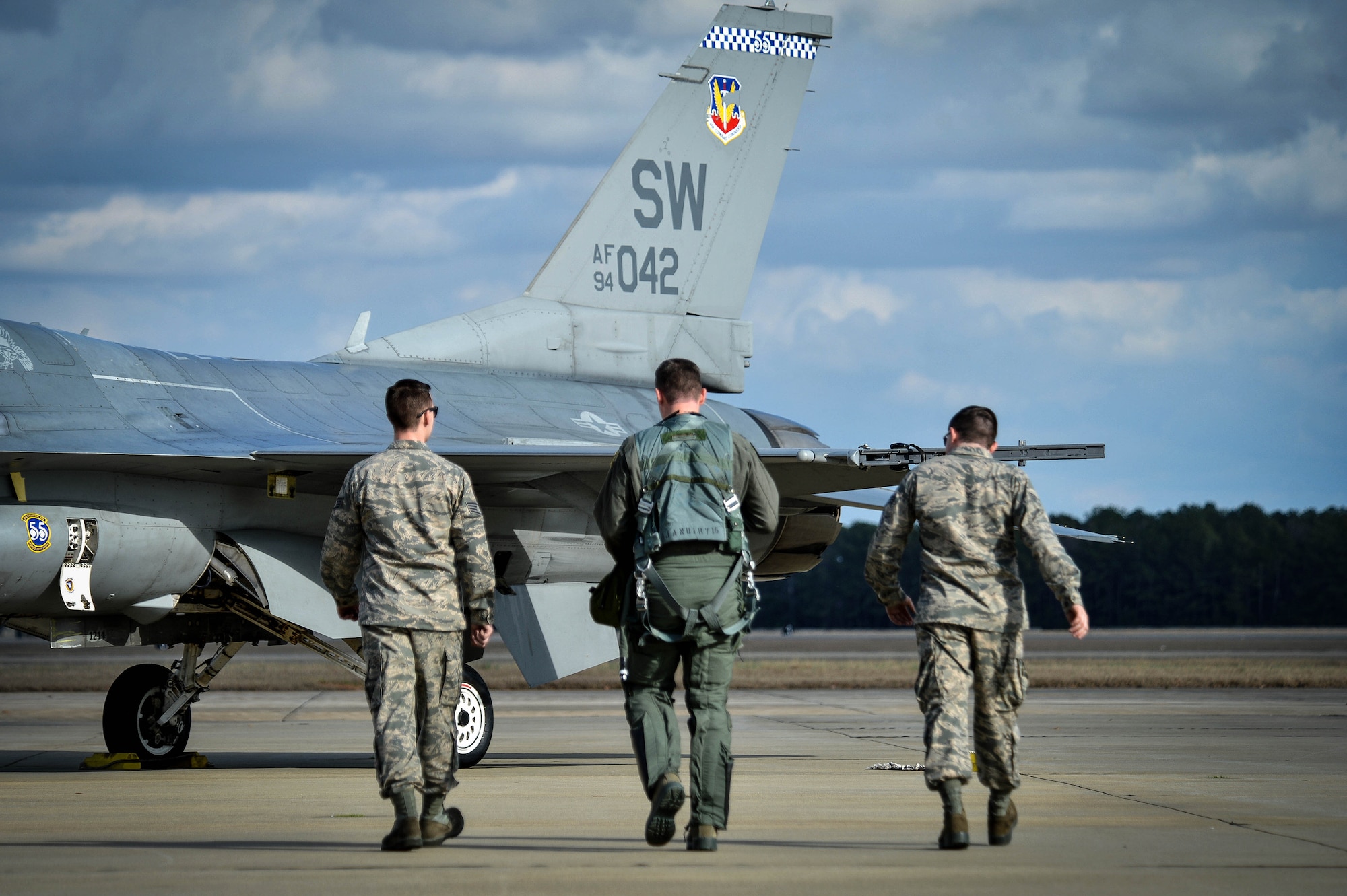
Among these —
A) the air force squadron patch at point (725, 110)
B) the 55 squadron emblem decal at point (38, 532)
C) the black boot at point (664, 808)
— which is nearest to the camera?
the black boot at point (664, 808)

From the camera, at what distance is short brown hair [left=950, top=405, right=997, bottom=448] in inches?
234

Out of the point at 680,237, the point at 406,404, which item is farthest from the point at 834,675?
the point at 406,404

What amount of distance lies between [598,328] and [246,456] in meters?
4.47

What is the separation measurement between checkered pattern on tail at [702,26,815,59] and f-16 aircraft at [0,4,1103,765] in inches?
0.9

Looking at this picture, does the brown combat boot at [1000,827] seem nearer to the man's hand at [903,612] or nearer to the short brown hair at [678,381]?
the man's hand at [903,612]

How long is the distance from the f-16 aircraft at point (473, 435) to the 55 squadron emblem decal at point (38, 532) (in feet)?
0.07

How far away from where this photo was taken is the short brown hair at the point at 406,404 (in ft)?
18.8

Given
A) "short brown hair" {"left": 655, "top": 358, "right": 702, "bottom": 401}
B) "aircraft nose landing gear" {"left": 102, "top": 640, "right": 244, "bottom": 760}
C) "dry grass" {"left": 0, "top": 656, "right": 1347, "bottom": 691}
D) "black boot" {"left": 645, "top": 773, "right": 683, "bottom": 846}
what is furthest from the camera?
"dry grass" {"left": 0, "top": 656, "right": 1347, "bottom": 691}

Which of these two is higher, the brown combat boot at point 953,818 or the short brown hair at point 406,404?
the short brown hair at point 406,404

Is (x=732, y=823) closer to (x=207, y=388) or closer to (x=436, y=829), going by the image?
(x=436, y=829)

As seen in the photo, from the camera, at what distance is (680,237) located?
13.6 metres

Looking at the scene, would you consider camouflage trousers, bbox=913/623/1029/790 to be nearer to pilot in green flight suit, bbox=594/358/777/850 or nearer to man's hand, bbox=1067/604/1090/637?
man's hand, bbox=1067/604/1090/637

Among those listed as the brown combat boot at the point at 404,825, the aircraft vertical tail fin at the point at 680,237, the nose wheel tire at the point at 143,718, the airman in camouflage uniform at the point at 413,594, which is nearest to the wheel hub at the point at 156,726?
the nose wheel tire at the point at 143,718

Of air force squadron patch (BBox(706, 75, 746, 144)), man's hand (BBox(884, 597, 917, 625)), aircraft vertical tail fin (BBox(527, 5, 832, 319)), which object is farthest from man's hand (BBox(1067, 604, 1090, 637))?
air force squadron patch (BBox(706, 75, 746, 144))
